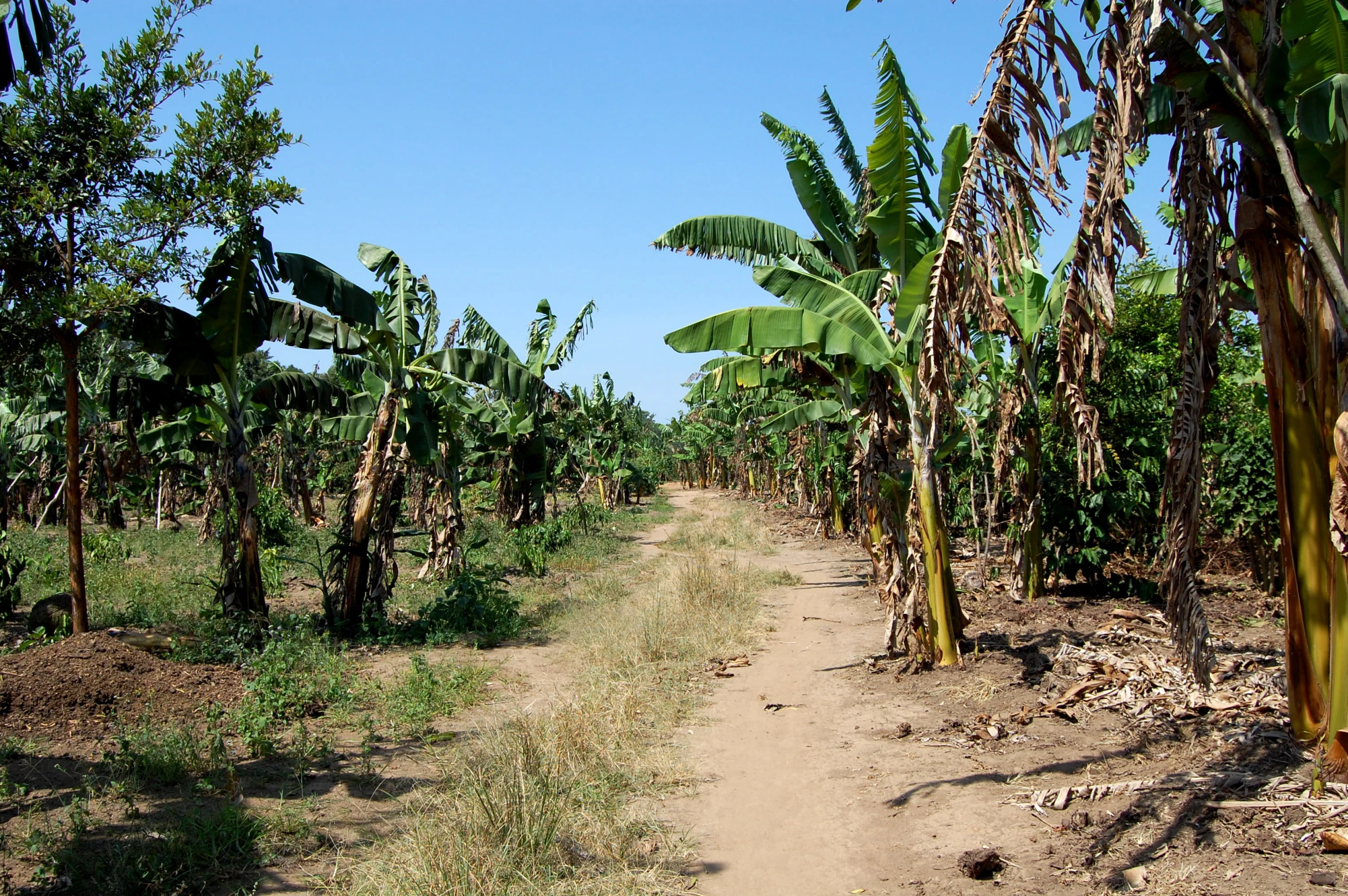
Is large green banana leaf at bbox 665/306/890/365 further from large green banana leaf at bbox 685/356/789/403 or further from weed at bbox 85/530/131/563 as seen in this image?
weed at bbox 85/530/131/563

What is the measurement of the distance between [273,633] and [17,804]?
4192mm

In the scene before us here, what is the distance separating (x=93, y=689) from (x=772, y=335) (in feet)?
21.5

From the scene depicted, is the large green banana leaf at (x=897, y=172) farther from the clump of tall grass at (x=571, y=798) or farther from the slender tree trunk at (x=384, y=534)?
the slender tree trunk at (x=384, y=534)

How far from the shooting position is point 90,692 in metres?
7.22

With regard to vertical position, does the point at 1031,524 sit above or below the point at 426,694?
above

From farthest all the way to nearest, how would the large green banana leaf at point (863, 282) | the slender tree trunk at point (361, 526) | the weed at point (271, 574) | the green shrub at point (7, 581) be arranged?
the weed at point (271, 574), the slender tree trunk at point (361, 526), the green shrub at point (7, 581), the large green banana leaf at point (863, 282)

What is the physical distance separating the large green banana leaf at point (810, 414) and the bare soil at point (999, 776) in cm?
733

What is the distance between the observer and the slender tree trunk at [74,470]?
791 cm

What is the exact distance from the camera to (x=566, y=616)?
12719 millimetres

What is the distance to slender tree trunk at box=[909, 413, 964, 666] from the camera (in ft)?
27.8

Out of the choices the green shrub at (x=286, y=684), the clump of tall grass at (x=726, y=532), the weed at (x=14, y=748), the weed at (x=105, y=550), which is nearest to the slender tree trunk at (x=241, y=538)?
the green shrub at (x=286, y=684)

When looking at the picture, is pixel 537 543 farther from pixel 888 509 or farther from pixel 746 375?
pixel 888 509

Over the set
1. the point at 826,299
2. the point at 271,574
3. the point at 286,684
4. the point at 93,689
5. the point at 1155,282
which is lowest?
the point at 286,684

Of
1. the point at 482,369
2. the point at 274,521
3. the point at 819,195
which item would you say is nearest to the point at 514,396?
the point at 482,369
